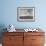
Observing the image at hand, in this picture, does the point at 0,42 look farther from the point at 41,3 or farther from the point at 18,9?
the point at 41,3

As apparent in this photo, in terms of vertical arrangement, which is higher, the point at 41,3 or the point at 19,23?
the point at 41,3

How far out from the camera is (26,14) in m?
4.46

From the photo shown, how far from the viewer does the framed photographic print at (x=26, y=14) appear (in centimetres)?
444

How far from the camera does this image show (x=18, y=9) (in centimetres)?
442

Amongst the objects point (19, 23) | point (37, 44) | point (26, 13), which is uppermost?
point (26, 13)

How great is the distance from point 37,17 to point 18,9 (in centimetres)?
69

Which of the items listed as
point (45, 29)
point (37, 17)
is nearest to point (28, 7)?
point (37, 17)

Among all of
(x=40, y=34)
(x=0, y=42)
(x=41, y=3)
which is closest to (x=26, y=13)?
(x=41, y=3)

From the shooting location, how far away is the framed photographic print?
4.44m

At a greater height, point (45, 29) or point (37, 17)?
point (37, 17)

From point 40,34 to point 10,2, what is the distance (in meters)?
1.47

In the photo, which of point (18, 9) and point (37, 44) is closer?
point (37, 44)

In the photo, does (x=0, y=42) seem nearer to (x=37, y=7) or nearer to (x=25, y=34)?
(x=25, y=34)

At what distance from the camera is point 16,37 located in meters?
3.96
